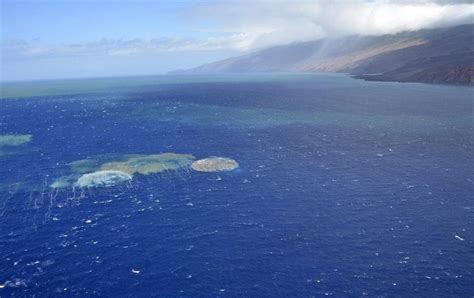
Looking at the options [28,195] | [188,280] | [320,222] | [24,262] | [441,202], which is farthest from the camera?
[28,195]

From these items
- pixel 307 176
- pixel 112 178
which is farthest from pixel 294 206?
pixel 112 178

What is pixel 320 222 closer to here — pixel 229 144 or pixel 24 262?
pixel 24 262

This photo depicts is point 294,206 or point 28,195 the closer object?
point 294,206

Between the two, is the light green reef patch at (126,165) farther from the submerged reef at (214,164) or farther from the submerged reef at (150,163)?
the submerged reef at (214,164)

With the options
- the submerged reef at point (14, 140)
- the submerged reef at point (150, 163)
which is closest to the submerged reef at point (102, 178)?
the submerged reef at point (150, 163)

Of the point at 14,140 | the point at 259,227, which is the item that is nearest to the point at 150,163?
the point at 259,227
